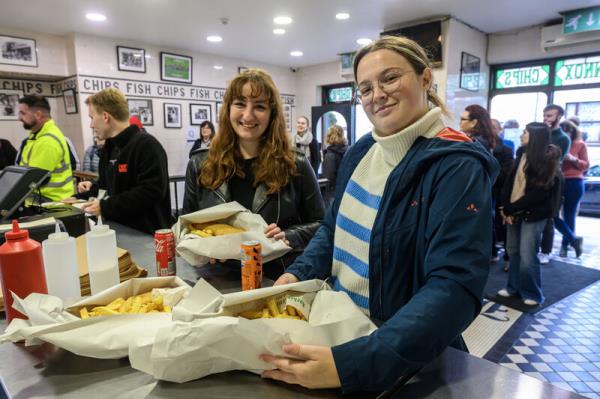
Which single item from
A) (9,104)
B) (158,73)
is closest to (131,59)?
(158,73)

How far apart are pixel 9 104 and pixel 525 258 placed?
6936mm

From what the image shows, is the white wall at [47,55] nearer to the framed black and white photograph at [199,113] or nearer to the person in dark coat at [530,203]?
the framed black and white photograph at [199,113]

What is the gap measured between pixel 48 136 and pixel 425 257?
11.2ft

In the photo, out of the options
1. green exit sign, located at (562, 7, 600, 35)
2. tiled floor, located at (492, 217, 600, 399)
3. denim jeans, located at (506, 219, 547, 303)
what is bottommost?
tiled floor, located at (492, 217, 600, 399)

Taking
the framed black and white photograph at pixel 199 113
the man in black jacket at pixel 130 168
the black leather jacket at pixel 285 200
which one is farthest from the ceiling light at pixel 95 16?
the black leather jacket at pixel 285 200

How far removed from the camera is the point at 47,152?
3.22 m

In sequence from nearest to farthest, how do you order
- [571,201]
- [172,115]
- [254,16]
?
[571,201] → [254,16] → [172,115]

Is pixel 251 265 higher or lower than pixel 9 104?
lower

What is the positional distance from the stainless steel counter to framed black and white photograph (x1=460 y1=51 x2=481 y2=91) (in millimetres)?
5439

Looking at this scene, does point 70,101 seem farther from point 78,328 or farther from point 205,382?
point 205,382

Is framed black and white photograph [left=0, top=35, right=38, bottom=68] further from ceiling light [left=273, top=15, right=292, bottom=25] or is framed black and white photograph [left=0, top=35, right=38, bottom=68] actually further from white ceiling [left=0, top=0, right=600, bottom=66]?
ceiling light [left=273, top=15, right=292, bottom=25]

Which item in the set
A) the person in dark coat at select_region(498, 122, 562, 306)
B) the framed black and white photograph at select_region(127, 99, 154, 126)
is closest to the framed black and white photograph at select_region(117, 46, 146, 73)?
the framed black and white photograph at select_region(127, 99, 154, 126)

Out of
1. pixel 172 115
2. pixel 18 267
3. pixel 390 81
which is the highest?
pixel 172 115

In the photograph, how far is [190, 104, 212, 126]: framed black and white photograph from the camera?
23.7 feet
